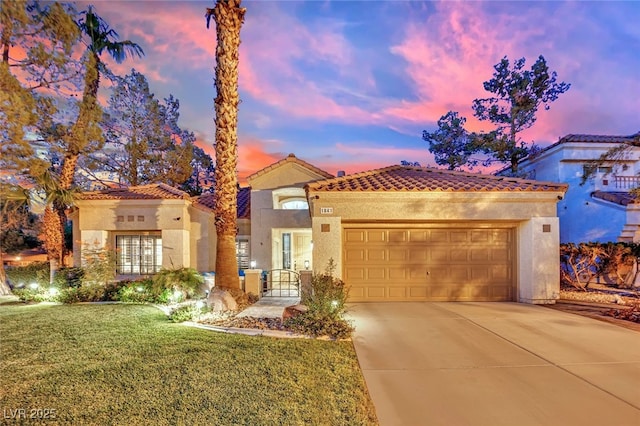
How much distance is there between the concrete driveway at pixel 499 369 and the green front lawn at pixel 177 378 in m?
0.61

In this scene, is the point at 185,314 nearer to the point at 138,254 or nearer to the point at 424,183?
the point at 424,183

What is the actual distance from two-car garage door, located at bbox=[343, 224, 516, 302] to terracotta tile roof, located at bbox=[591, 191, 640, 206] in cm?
929

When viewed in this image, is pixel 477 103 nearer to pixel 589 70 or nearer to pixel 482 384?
pixel 589 70

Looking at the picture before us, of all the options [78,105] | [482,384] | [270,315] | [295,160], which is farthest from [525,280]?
[78,105]

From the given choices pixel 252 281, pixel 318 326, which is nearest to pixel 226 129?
pixel 252 281

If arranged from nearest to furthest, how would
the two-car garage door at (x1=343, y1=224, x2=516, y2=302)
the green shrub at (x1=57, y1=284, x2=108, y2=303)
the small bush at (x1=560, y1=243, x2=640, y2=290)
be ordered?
the two-car garage door at (x1=343, y1=224, x2=516, y2=302), the green shrub at (x1=57, y1=284, x2=108, y2=303), the small bush at (x1=560, y1=243, x2=640, y2=290)

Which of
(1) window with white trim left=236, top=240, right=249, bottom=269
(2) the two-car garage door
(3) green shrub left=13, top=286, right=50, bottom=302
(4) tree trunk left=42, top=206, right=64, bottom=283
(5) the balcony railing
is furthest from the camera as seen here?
(5) the balcony railing

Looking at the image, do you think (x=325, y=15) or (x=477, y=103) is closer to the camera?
(x=325, y=15)

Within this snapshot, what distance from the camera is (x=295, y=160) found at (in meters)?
16.0

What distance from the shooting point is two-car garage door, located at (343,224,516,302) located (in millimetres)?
10664

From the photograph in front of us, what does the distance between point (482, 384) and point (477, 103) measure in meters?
21.5

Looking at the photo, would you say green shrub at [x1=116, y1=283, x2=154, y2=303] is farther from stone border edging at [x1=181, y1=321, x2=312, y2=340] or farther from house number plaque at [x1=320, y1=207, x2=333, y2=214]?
house number plaque at [x1=320, y1=207, x2=333, y2=214]

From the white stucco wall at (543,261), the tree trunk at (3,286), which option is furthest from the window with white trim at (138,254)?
the white stucco wall at (543,261)

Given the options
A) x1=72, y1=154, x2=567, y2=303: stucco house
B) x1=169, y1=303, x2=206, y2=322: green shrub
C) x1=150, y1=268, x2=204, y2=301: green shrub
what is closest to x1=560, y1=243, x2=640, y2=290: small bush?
x1=72, y1=154, x2=567, y2=303: stucco house
